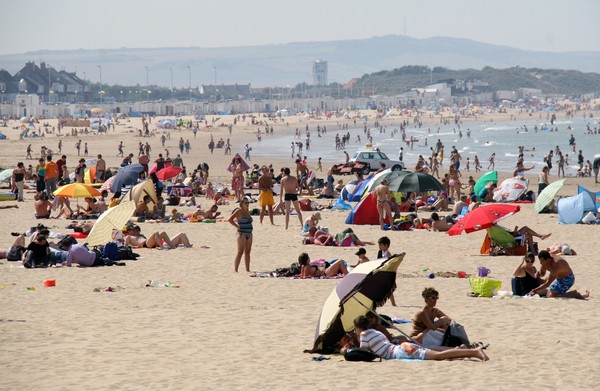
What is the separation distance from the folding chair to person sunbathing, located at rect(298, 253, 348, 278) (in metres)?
3.20

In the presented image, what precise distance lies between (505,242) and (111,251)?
6.04m

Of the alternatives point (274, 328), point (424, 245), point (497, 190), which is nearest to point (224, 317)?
point (274, 328)

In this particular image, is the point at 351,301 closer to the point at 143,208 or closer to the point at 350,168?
the point at 143,208

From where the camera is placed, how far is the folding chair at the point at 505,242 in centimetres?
1614

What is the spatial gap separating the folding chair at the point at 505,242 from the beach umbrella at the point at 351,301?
6831mm

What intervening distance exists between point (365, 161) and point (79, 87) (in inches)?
6039

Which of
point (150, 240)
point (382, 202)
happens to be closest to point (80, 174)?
point (382, 202)

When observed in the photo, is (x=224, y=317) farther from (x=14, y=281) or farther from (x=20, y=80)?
(x=20, y=80)

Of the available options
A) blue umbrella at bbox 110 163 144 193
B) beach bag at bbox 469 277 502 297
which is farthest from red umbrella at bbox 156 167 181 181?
beach bag at bbox 469 277 502 297

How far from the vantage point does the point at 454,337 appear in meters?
9.23

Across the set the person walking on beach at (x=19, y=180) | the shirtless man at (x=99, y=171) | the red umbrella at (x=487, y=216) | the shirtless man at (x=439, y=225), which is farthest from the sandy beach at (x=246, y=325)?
the shirtless man at (x=99, y=171)

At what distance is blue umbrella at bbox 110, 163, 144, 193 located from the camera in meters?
23.3

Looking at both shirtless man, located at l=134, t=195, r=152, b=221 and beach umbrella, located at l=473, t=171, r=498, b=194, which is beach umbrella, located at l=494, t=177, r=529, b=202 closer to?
beach umbrella, located at l=473, t=171, r=498, b=194

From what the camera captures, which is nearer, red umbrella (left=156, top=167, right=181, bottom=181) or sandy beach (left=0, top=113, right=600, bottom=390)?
sandy beach (left=0, top=113, right=600, bottom=390)
